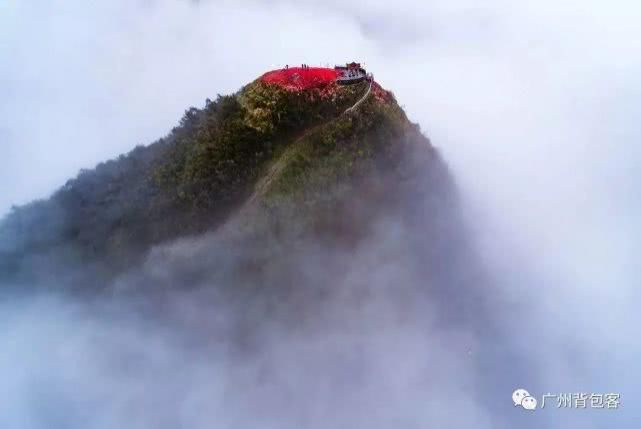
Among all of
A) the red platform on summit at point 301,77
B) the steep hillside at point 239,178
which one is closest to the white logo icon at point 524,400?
the steep hillside at point 239,178

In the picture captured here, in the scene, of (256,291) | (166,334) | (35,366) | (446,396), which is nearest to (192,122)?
(256,291)

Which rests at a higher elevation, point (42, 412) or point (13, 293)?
point (13, 293)

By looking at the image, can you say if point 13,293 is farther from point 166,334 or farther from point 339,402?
point 339,402

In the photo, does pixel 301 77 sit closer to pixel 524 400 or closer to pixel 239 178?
pixel 239 178

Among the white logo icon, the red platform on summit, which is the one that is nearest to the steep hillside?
the red platform on summit

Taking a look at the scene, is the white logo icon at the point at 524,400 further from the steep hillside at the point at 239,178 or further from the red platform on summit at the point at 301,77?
the red platform on summit at the point at 301,77

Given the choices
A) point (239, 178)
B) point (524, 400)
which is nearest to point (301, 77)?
point (239, 178)
